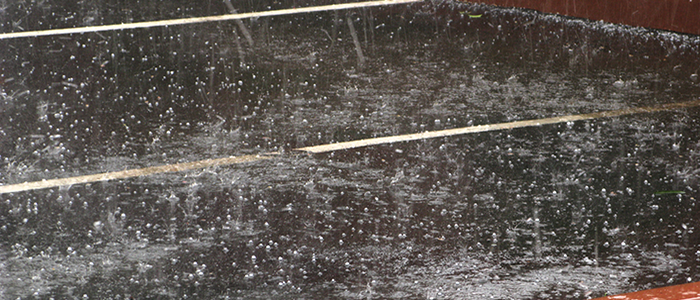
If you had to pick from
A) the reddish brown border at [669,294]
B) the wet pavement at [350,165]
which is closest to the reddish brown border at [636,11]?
the wet pavement at [350,165]

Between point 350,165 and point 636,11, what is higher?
point 636,11

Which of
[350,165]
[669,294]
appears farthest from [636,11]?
[669,294]

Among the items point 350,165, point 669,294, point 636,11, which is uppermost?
point 636,11

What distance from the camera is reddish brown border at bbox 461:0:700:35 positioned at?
7695 mm

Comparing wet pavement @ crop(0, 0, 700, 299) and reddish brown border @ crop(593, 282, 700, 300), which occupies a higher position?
wet pavement @ crop(0, 0, 700, 299)

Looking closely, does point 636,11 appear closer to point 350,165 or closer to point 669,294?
point 350,165

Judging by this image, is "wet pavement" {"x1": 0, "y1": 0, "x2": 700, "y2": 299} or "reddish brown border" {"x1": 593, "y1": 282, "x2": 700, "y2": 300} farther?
"wet pavement" {"x1": 0, "y1": 0, "x2": 700, "y2": 299}

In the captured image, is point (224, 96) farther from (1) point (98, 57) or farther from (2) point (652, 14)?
(2) point (652, 14)

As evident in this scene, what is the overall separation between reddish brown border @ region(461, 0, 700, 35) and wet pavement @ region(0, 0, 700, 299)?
26 centimetres

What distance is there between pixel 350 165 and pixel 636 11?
4815mm

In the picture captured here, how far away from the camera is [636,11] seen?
8.11 metres

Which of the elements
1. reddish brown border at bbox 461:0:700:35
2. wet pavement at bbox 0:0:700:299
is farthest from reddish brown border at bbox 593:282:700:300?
reddish brown border at bbox 461:0:700:35

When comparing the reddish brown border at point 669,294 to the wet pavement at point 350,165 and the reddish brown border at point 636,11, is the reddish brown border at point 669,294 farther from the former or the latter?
the reddish brown border at point 636,11

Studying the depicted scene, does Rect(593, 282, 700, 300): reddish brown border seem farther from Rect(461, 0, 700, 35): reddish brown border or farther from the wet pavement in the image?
Rect(461, 0, 700, 35): reddish brown border
